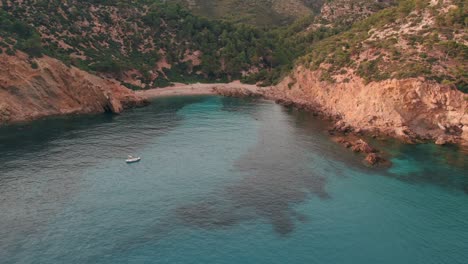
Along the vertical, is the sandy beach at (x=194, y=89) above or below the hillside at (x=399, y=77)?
below

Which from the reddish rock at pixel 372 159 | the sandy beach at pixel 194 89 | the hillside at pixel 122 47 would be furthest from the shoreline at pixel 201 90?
the reddish rock at pixel 372 159

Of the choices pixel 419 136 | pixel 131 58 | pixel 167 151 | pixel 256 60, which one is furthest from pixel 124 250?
pixel 256 60

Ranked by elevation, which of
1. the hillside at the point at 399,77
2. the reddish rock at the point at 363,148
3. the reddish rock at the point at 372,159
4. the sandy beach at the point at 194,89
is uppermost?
the hillside at the point at 399,77

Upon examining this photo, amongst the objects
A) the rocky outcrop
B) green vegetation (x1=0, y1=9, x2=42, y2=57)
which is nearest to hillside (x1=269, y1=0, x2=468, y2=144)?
the rocky outcrop

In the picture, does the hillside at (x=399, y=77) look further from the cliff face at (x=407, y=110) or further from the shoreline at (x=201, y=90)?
the shoreline at (x=201, y=90)

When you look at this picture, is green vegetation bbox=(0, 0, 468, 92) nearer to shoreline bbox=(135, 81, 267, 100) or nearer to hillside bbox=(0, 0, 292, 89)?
hillside bbox=(0, 0, 292, 89)

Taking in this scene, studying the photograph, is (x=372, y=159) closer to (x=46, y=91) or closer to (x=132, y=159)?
(x=132, y=159)
